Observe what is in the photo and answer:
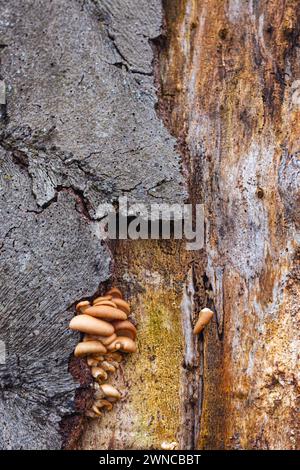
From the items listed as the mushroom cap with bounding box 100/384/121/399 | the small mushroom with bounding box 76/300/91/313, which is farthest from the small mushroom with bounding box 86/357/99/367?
the small mushroom with bounding box 76/300/91/313

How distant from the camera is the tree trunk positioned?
2549mm

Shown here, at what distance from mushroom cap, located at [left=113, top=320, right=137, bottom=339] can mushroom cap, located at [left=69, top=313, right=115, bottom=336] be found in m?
0.09

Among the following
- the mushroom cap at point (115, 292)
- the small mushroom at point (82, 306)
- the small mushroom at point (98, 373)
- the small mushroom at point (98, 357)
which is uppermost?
the mushroom cap at point (115, 292)

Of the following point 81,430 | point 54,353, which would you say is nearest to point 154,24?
point 54,353

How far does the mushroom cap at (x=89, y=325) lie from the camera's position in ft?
8.05

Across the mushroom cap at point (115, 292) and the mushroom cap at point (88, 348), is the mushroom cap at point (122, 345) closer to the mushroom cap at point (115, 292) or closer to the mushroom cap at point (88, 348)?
the mushroom cap at point (88, 348)

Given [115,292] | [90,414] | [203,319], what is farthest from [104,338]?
[203,319]

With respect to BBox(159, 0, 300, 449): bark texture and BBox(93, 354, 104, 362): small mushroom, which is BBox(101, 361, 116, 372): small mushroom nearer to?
BBox(93, 354, 104, 362): small mushroom

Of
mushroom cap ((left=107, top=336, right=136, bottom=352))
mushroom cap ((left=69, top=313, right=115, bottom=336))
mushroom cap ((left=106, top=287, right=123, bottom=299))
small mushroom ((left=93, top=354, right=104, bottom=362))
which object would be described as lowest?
small mushroom ((left=93, top=354, right=104, bottom=362))

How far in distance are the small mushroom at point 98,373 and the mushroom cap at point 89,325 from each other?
0.16m

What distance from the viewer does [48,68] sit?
2.72m

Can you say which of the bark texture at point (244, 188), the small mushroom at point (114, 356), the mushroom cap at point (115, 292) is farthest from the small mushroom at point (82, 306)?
the bark texture at point (244, 188)

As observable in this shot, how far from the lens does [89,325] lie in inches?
96.6

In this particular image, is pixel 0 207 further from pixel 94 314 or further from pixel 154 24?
pixel 154 24
